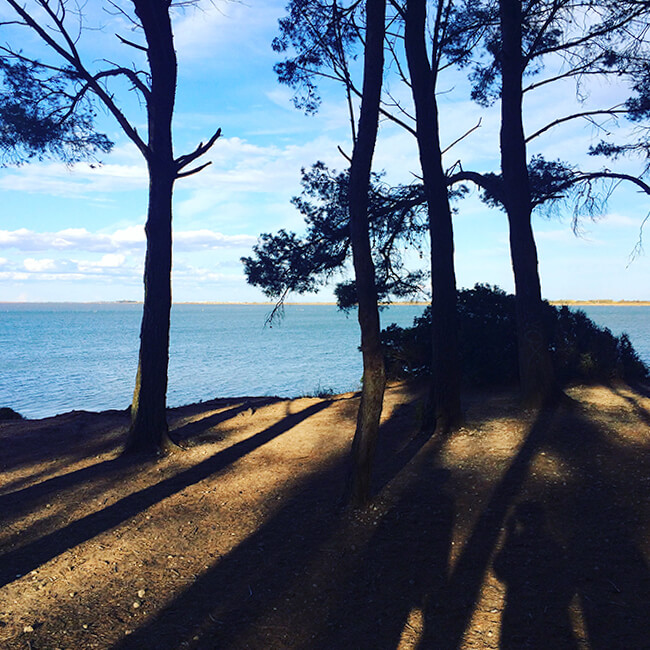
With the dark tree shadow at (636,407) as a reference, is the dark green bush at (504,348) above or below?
above

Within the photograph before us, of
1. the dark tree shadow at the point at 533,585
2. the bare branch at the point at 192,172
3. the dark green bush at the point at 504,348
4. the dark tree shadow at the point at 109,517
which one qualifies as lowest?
the dark tree shadow at the point at 109,517

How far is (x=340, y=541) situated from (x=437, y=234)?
5.40 metres

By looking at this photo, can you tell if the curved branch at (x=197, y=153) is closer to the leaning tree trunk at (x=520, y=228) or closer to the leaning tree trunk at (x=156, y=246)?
the leaning tree trunk at (x=156, y=246)

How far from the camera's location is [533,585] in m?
4.48

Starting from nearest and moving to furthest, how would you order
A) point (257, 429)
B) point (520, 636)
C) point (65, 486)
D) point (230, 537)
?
point (520, 636)
point (230, 537)
point (65, 486)
point (257, 429)

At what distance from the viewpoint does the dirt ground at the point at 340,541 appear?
13.6 ft

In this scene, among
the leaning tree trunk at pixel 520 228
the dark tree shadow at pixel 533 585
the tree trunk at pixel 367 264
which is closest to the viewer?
the dark tree shadow at pixel 533 585

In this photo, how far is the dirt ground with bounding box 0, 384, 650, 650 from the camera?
4137 millimetres

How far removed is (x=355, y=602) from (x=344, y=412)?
6.23 meters

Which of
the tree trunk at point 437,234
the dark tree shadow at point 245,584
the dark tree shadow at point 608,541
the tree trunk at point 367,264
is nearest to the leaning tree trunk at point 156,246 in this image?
the dark tree shadow at point 245,584

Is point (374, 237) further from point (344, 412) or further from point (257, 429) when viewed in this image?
point (257, 429)

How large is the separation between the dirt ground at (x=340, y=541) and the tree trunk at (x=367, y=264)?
627 millimetres

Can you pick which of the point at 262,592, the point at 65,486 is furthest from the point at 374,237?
the point at 262,592

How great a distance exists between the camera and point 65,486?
25.2 feet
